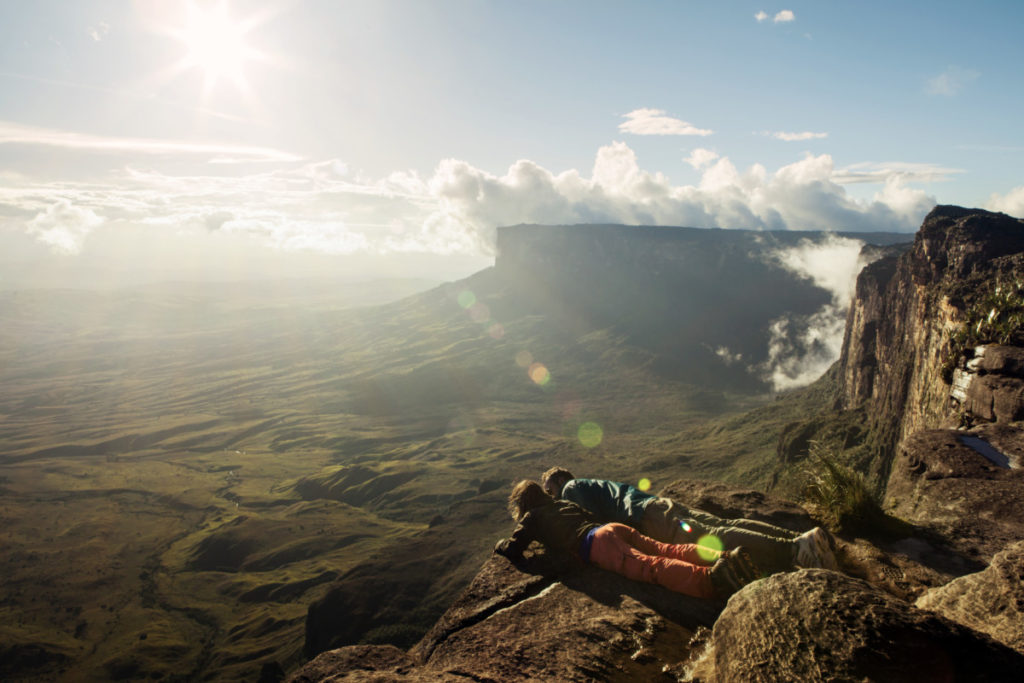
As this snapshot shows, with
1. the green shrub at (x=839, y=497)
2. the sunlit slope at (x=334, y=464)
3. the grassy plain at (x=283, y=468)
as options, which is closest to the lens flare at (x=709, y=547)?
the green shrub at (x=839, y=497)

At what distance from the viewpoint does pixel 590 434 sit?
363ft

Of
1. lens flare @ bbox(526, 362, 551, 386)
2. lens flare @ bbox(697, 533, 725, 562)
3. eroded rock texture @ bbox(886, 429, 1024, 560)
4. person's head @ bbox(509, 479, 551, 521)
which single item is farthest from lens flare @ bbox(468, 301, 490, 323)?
lens flare @ bbox(697, 533, 725, 562)

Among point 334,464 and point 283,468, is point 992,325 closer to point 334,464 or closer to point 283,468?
point 334,464

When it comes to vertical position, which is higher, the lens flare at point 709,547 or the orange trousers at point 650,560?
the lens flare at point 709,547

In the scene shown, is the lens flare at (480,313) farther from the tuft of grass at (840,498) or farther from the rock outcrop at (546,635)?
the rock outcrop at (546,635)

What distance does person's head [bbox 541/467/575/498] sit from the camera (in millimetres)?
8844

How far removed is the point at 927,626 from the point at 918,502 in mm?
5592

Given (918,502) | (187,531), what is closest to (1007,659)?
(918,502)

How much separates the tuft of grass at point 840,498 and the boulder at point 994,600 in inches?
78.4

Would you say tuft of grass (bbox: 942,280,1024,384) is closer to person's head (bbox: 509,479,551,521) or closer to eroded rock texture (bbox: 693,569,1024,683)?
person's head (bbox: 509,479,551,521)

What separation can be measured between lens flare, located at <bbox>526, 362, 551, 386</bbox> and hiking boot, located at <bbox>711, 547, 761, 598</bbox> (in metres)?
144

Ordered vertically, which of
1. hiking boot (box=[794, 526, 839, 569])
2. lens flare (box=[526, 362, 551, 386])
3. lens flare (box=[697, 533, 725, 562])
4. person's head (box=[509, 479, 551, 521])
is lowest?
→ lens flare (box=[526, 362, 551, 386])

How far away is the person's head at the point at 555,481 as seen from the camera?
29.0 feet

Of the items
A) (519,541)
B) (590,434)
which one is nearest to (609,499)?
(519,541)
